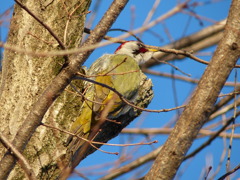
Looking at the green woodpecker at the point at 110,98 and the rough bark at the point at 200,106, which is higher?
the green woodpecker at the point at 110,98

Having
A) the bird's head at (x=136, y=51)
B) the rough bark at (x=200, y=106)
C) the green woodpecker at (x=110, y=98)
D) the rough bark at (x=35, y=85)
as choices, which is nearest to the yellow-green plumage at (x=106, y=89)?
the green woodpecker at (x=110, y=98)

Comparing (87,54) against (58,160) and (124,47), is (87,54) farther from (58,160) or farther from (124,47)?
(124,47)

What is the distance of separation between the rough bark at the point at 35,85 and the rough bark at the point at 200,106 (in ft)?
4.54

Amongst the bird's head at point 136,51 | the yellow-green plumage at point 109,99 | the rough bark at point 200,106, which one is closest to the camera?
the rough bark at point 200,106

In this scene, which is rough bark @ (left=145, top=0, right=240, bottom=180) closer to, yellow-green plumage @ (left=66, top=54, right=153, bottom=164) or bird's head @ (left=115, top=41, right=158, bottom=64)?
yellow-green plumage @ (left=66, top=54, right=153, bottom=164)

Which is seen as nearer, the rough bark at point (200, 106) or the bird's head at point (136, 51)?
the rough bark at point (200, 106)

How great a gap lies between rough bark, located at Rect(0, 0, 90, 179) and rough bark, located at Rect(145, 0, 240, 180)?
1383 mm

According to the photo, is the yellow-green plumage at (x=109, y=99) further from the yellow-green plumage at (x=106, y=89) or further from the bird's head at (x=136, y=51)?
the bird's head at (x=136, y=51)

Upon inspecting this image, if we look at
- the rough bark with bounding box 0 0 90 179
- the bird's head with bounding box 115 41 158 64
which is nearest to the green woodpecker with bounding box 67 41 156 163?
the rough bark with bounding box 0 0 90 179

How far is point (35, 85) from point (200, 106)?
1745 mm

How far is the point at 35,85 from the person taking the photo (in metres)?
3.94

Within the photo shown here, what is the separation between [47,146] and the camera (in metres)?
3.92

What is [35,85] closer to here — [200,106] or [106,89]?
[106,89]

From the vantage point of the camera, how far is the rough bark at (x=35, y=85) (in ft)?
12.6
